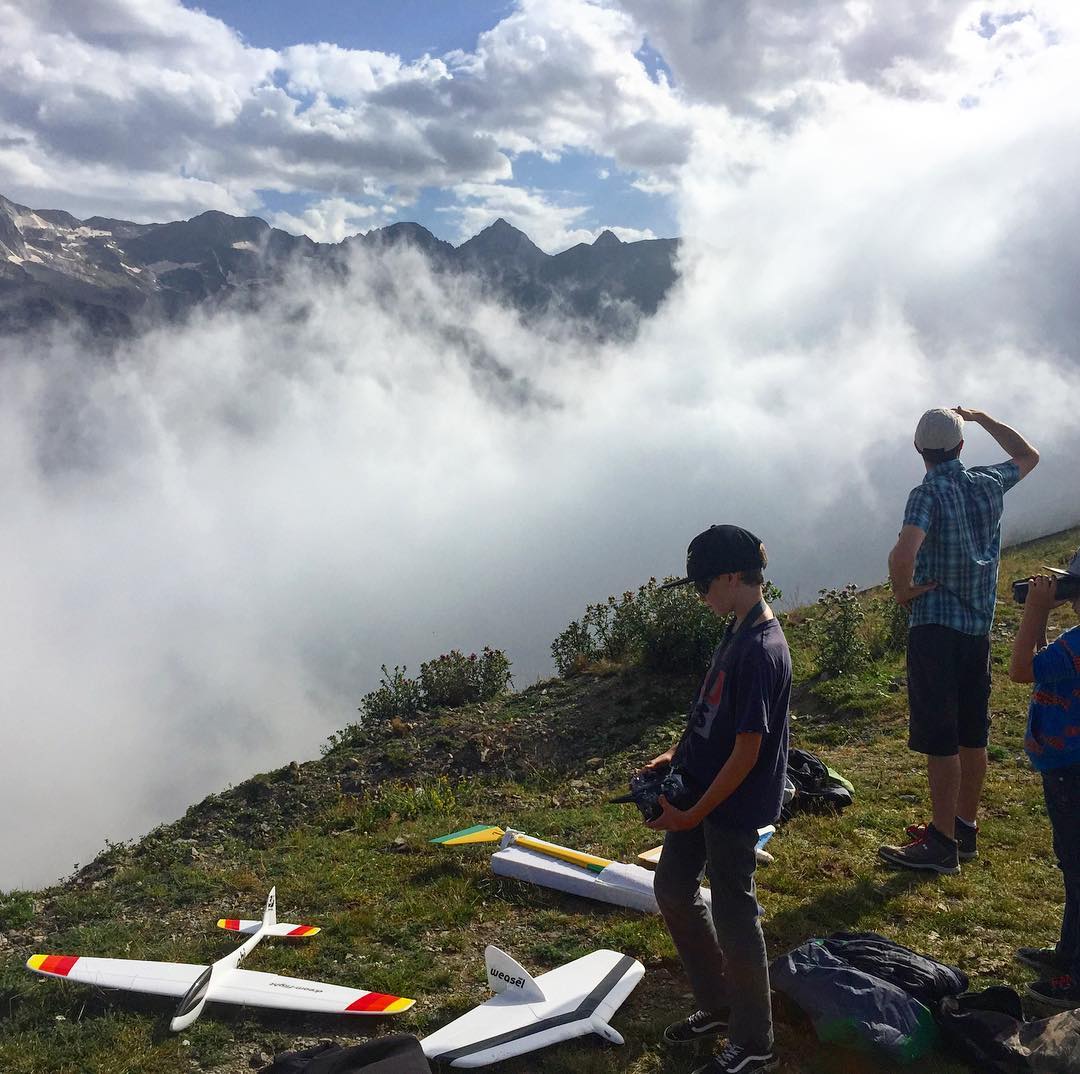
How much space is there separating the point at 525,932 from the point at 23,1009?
3.43 m

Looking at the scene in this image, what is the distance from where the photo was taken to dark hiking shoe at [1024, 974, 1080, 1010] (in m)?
4.50

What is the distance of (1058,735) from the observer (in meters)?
4.39

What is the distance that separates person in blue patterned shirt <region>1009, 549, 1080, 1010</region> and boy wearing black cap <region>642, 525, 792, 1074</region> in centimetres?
167

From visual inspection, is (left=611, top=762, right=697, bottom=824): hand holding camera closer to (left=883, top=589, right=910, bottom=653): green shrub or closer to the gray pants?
the gray pants

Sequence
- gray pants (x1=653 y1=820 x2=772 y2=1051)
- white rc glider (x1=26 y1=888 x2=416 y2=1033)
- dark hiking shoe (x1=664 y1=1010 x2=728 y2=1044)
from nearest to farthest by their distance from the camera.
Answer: gray pants (x1=653 y1=820 x2=772 y2=1051), dark hiking shoe (x1=664 y1=1010 x2=728 y2=1044), white rc glider (x1=26 y1=888 x2=416 y2=1033)

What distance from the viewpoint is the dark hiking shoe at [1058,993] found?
4504 millimetres

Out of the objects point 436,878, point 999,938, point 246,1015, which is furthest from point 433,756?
point 999,938

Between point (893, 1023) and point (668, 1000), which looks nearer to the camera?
point (893, 1023)

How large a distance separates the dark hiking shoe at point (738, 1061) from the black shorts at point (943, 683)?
261cm

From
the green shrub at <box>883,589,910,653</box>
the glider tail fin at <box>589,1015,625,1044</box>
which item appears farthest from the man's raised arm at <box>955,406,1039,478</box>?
the green shrub at <box>883,589,910,653</box>

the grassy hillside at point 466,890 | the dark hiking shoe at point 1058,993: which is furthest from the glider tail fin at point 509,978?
the dark hiking shoe at point 1058,993

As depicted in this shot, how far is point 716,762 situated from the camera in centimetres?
386

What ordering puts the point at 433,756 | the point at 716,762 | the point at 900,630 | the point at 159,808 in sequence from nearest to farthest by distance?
the point at 716,762, the point at 433,756, the point at 900,630, the point at 159,808

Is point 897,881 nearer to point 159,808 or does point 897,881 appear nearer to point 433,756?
point 433,756
